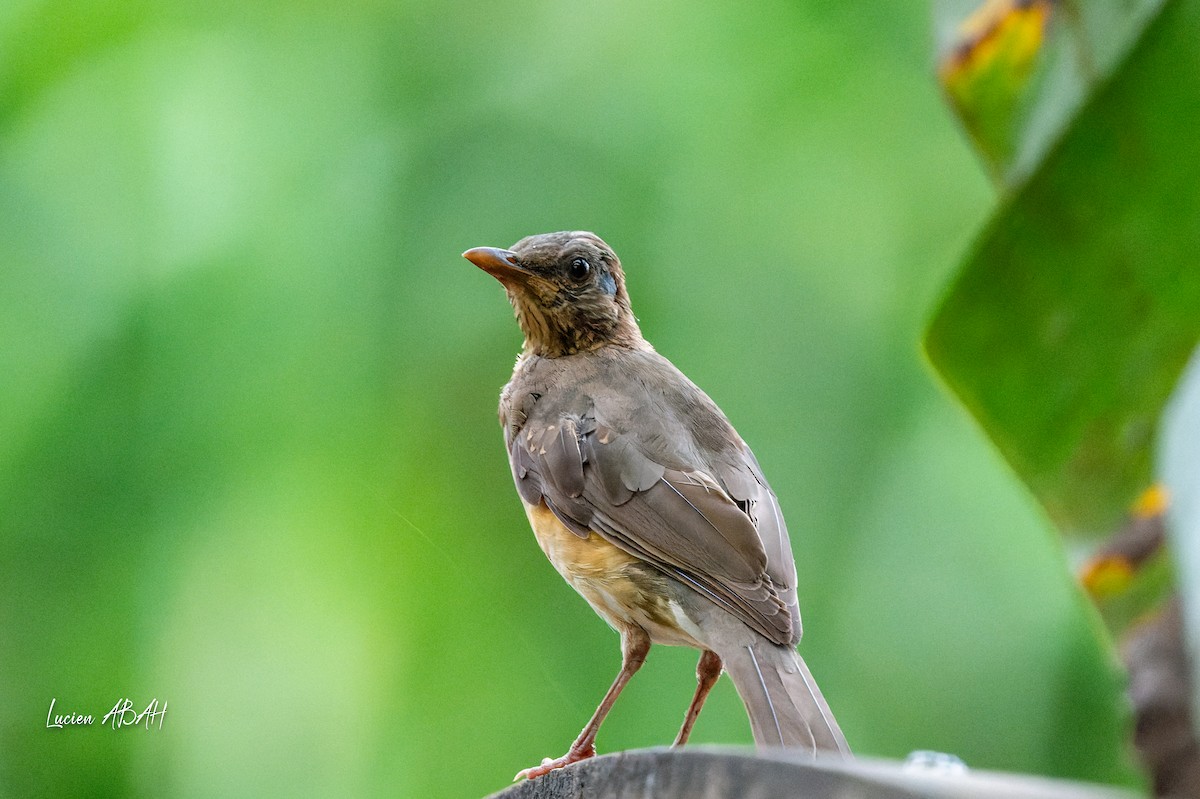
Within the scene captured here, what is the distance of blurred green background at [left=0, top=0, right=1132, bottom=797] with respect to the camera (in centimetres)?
434

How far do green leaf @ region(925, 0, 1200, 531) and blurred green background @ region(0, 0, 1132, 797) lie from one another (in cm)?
297

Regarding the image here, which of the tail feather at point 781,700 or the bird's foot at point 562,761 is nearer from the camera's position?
the tail feather at point 781,700

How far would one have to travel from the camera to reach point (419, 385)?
15.4ft

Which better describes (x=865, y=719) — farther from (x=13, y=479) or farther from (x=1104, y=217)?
(x=1104, y=217)

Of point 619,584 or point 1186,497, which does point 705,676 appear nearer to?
point 619,584

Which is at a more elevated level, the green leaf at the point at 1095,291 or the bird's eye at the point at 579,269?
the bird's eye at the point at 579,269

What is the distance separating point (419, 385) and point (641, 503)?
2133 mm

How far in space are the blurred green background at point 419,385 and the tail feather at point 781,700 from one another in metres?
1.89

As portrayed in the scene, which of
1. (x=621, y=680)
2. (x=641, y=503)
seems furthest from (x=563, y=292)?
(x=621, y=680)

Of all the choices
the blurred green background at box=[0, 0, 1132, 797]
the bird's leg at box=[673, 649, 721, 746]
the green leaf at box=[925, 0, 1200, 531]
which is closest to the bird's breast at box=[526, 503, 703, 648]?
the bird's leg at box=[673, 649, 721, 746]

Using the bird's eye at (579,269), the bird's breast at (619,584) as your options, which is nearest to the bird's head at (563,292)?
the bird's eye at (579,269)

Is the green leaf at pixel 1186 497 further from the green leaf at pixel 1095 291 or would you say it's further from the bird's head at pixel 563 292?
the bird's head at pixel 563 292

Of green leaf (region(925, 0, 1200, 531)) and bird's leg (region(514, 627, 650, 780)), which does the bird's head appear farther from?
green leaf (region(925, 0, 1200, 531))
